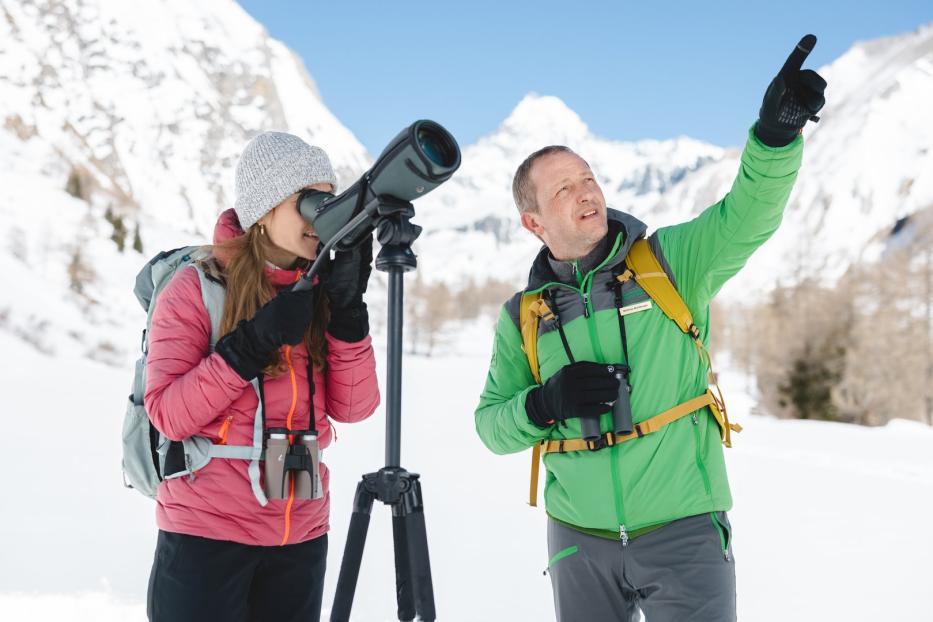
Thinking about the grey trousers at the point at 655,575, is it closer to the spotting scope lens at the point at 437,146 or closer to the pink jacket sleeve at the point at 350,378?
the pink jacket sleeve at the point at 350,378

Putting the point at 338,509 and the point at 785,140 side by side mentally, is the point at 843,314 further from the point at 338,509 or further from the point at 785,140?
the point at 785,140

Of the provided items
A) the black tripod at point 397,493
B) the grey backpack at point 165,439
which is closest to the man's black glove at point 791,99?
the black tripod at point 397,493

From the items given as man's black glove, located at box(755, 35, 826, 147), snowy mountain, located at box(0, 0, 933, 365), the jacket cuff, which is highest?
snowy mountain, located at box(0, 0, 933, 365)

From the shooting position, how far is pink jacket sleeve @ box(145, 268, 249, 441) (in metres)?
1.91

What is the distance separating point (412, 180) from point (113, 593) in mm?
4442

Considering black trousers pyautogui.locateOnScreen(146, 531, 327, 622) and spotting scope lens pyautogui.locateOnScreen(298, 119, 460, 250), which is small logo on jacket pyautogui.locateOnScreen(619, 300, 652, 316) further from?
black trousers pyautogui.locateOnScreen(146, 531, 327, 622)

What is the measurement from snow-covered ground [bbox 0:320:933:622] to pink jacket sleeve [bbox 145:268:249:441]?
2977 mm

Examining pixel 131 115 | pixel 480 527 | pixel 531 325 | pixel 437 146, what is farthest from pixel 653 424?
pixel 131 115

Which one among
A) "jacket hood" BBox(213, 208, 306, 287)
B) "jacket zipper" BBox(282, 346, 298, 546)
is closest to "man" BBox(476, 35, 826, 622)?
"jacket zipper" BBox(282, 346, 298, 546)

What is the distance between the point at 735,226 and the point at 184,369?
161 centimetres

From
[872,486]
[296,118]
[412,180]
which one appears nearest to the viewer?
[412,180]

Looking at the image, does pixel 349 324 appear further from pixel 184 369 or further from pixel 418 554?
pixel 418 554

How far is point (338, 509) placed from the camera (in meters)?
7.36

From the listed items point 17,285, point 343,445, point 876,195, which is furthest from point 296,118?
point 343,445
